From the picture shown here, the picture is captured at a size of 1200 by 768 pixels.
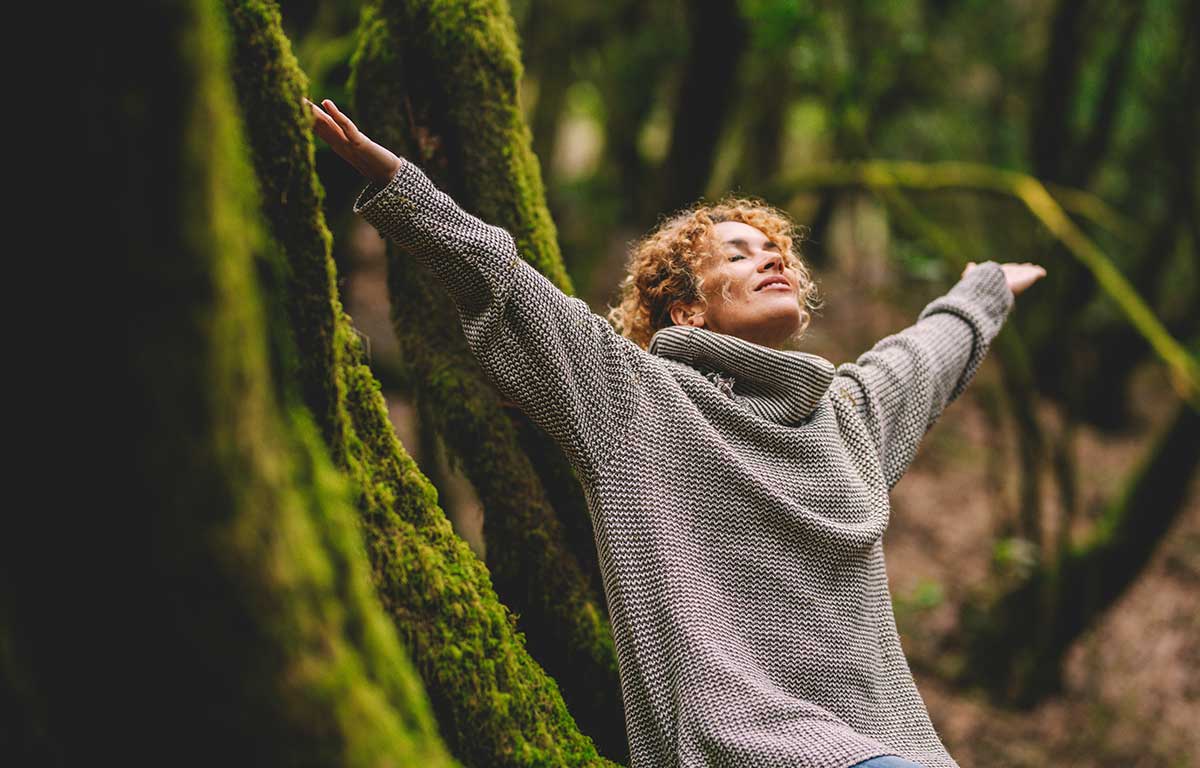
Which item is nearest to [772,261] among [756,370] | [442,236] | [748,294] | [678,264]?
[748,294]

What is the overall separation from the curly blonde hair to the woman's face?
0.02 meters

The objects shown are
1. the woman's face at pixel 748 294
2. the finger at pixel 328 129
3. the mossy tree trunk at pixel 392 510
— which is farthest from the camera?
the woman's face at pixel 748 294

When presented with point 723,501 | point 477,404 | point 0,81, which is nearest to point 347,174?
point 477,404

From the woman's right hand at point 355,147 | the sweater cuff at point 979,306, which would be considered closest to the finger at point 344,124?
the woman's right hand at point 355,147

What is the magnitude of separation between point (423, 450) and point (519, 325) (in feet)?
5.70

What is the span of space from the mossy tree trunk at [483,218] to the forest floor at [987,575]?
3.18 ft

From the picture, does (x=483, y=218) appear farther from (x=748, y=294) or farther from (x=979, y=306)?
(x=979, y=306)

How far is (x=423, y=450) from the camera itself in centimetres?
366

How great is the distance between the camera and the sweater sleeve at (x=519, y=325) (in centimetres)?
196

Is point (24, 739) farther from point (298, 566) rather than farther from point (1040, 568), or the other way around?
point (1040, 568)

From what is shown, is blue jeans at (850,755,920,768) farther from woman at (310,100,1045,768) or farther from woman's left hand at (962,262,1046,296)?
woman's left hand at (962,262,1046,296)

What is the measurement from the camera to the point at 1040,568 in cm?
619

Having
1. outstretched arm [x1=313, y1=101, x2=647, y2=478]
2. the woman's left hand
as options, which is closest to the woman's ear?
outstretched arm [x1=313, y1=101, x2=647, y2=478]

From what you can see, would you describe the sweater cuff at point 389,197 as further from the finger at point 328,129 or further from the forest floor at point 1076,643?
the forest floor at point 1076,643
